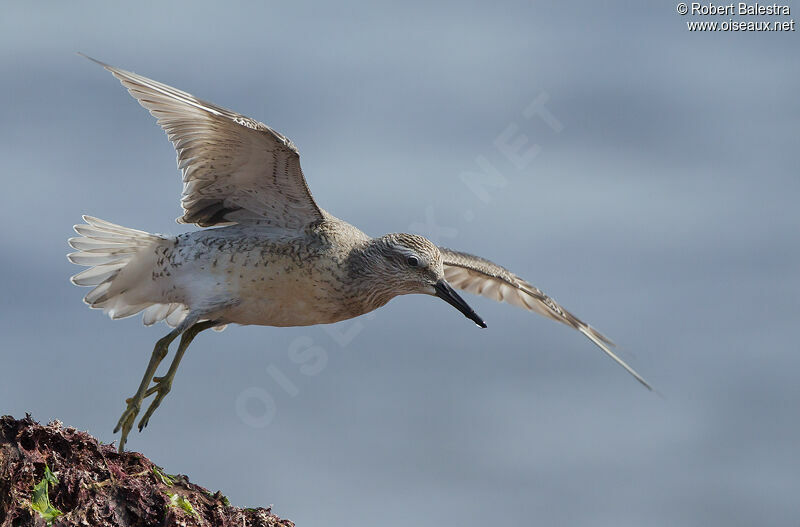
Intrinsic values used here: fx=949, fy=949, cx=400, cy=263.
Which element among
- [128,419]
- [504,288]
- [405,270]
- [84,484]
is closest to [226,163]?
[405,270]

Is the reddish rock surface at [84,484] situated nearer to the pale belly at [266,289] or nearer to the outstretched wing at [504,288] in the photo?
the pale belly at [266,289]

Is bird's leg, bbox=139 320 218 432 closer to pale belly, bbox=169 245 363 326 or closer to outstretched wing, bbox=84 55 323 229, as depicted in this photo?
pale belly, bbox=169 245 363 326

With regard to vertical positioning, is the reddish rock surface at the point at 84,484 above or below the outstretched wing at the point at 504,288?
below

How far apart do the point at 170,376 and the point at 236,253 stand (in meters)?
1.36

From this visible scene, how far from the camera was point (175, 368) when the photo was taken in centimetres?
934

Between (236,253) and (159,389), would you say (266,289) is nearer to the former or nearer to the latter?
(236,253)

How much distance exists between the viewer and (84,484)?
6.69m

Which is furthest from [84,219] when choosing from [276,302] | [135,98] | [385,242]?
[385,242]

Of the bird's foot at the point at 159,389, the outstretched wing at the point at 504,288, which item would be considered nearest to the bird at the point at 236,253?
the bird's foot at the point at 159,389

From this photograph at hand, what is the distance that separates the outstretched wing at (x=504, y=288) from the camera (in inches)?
455

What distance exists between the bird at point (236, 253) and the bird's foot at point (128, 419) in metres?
0.01

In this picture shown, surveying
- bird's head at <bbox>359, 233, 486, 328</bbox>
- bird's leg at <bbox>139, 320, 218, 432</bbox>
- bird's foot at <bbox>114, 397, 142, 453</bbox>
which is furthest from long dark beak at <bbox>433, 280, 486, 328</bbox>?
bird's foot at <bbox>114, 397, 142, 453</bbox>

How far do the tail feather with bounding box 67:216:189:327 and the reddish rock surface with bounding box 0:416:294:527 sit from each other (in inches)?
124

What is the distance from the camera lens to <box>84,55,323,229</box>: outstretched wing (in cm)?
887
